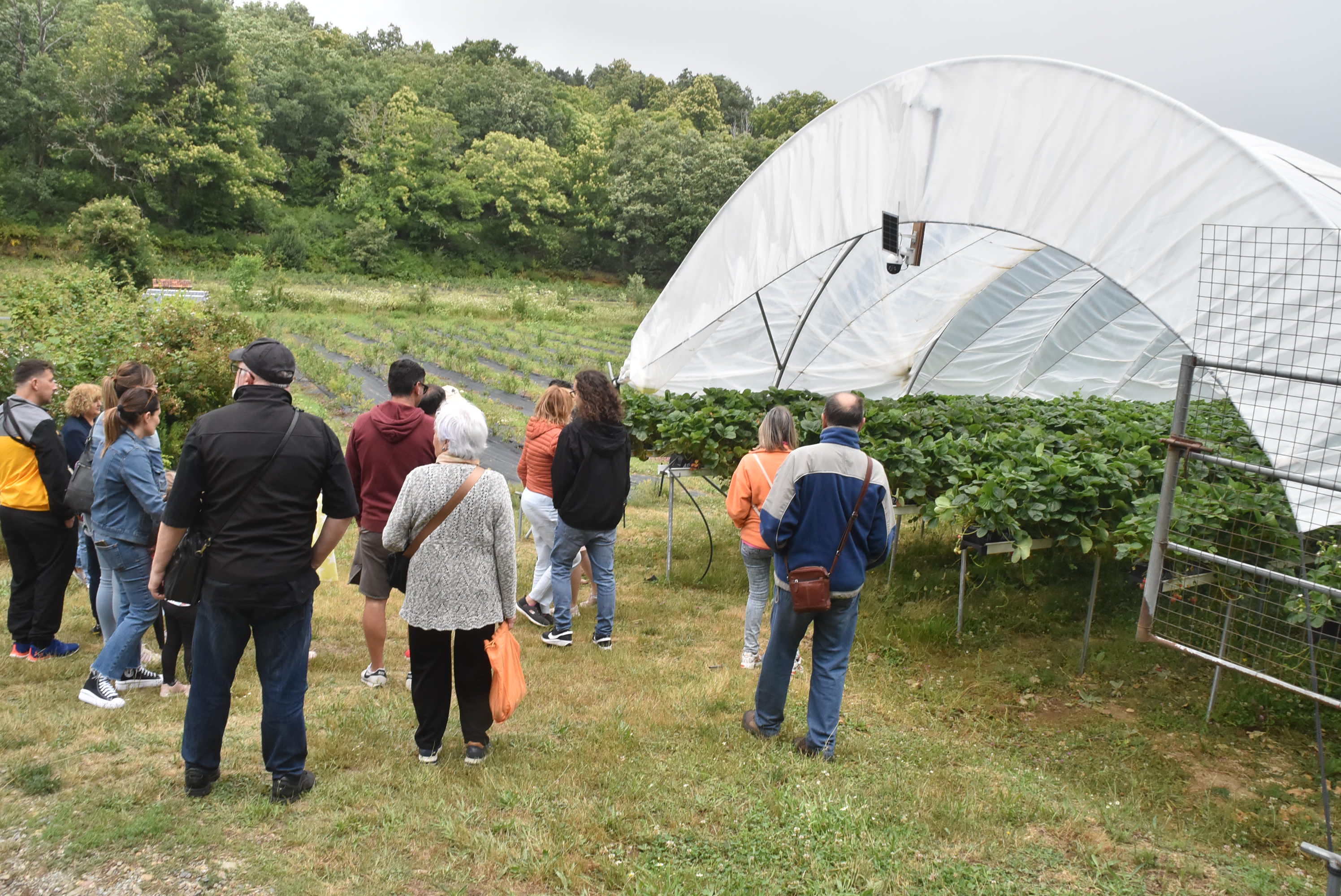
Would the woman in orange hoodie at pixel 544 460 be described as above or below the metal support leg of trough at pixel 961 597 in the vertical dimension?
above

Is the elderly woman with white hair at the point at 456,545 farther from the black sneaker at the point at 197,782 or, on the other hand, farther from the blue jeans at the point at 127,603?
the blue jeans at the point at 127,603

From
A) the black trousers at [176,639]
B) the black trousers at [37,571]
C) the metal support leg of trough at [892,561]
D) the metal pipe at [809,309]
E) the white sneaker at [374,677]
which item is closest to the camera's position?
the black trousers at [176,639]

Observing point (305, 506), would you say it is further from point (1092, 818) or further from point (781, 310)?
point (781, 310)

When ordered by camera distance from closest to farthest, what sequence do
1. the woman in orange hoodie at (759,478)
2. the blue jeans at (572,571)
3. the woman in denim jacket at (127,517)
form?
the woman in denim jacket at (127,517)
the woman in orange hoodie at (759,478)
the blue jeans at (572,571)

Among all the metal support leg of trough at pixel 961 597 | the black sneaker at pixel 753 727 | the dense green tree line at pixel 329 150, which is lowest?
the black sneaker at pixel 753 727

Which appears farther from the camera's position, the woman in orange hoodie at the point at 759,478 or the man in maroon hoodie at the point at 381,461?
the woman in orange hoodie at the point at 759,478

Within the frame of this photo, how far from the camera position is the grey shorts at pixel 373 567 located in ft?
15.6

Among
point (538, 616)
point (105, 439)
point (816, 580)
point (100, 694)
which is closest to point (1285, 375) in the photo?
point (816, 580)

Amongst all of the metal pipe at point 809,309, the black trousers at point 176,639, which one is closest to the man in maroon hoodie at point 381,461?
the black trousers at point 176,639

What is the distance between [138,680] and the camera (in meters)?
4.85

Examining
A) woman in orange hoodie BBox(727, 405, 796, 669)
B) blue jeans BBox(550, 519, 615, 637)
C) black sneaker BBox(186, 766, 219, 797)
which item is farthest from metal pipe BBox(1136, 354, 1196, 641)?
black sneaker BBox(186, 766, 219, 797)

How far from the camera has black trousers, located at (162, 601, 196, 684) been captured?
4633 millimetres

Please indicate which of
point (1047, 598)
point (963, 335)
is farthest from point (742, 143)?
point (1047, 598)

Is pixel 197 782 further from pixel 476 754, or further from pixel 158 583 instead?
pixel 476 754
